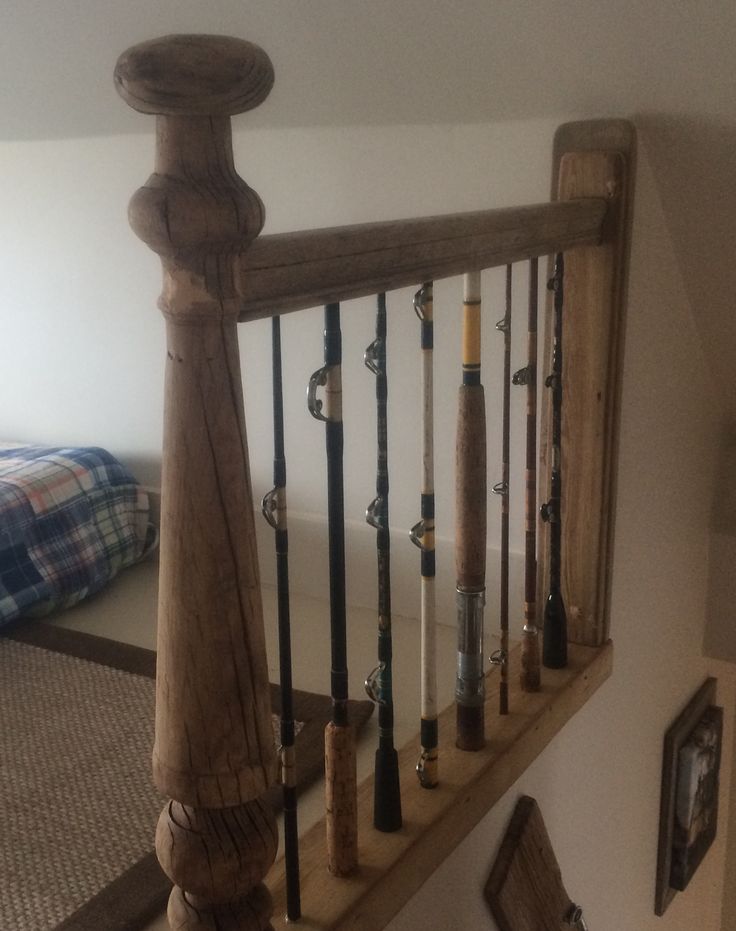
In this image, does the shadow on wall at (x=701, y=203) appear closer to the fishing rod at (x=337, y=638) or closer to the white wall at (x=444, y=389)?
the white wall at (x=444, y=389)

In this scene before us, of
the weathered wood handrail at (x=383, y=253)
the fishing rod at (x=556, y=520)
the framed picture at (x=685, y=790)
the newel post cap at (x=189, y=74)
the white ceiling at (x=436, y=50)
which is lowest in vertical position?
the framed picture at (x=685, y=790)

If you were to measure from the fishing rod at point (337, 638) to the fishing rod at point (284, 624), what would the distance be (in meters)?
0.05

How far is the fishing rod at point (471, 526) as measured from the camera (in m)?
1.32

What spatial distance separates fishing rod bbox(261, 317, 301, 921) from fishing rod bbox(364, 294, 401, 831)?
0.47 ft

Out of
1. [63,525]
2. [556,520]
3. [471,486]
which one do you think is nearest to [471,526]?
[471,486]

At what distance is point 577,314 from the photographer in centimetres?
164

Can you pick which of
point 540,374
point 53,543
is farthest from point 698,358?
point 53,543

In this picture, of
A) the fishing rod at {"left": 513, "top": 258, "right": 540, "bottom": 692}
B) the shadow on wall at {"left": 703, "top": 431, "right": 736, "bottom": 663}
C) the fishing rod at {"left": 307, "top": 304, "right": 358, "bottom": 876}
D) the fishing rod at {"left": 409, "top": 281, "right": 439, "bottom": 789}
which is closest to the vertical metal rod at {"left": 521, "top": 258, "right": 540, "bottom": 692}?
the fishing rod at {"left": 513, "top": 258, "right": 540, "bottom": 692}

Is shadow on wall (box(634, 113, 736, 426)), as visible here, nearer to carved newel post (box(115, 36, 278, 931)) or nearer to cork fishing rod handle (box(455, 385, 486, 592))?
cork fishing rod handle (box(455, 385, 486, 592))

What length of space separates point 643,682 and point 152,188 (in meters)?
1.61

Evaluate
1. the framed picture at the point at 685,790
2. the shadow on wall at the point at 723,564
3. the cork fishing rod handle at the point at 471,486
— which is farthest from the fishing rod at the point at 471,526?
the shadow on wall at the point at 723,564

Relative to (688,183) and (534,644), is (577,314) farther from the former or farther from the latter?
(534,644)

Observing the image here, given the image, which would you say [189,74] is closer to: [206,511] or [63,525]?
[206,511]

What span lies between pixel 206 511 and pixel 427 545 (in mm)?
494
